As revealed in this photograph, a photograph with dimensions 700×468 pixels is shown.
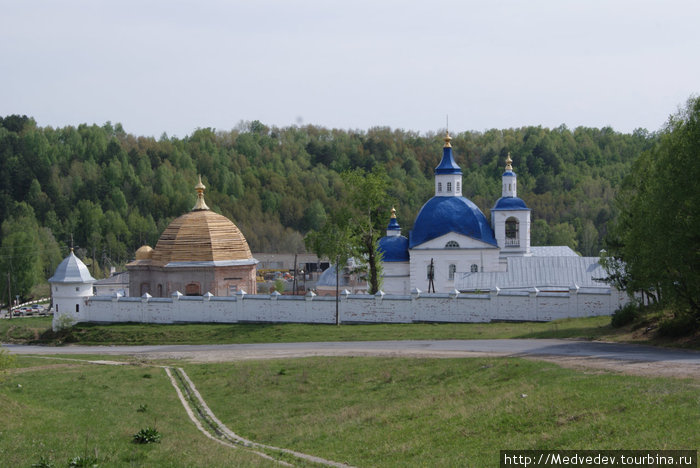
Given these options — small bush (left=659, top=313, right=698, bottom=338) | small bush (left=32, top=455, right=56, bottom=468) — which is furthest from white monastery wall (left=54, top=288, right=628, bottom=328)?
small bush (left=32, top=455, right=56, bottom=468)

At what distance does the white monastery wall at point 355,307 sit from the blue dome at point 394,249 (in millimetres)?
10445

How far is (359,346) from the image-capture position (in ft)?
108

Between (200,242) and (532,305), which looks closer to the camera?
(532,305)

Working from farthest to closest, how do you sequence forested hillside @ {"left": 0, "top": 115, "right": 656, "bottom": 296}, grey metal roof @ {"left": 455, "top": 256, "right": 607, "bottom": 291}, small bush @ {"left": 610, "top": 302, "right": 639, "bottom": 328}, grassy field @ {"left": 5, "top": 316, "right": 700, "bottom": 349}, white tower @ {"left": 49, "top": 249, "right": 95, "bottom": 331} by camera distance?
forested hillside @ {"left": 0, "top": 115, "right": 656, "bottom": 296} < white tower @ {"left": 49, "top": 249, "right": 95, "bottom": 331} < grey metal roof @ {"left": 455, "top": 256, "right": 607, "bottom": 291} < small bush @ {"left": 610, "top": 302, "right": 639, "bottom": 328} < grassy field @ {"left": 5, "top": 316, "right": 700, "bottom": 349}

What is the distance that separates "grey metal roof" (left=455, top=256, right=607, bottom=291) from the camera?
149 ft

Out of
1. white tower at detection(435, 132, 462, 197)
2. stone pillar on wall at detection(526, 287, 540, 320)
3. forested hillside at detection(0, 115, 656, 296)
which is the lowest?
stone pillar on wall at detection(526, 287, 540, 320)

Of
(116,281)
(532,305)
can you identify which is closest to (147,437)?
(532,305)

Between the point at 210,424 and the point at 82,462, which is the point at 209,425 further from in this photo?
the point at 82,462

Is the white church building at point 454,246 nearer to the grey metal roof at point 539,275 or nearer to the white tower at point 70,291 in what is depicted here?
the grey metal roof at point 539,275

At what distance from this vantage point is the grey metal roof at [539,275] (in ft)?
149

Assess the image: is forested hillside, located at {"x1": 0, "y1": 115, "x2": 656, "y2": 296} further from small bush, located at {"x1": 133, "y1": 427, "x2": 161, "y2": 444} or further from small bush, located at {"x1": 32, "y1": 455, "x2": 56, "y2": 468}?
small bush, located at {"x1": 32, "y1": 455, "x2": 56, "y2": 468}

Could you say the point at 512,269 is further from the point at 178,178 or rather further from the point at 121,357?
the point at 178,178

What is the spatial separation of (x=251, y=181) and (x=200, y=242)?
6810 centimetres

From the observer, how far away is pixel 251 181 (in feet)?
382
